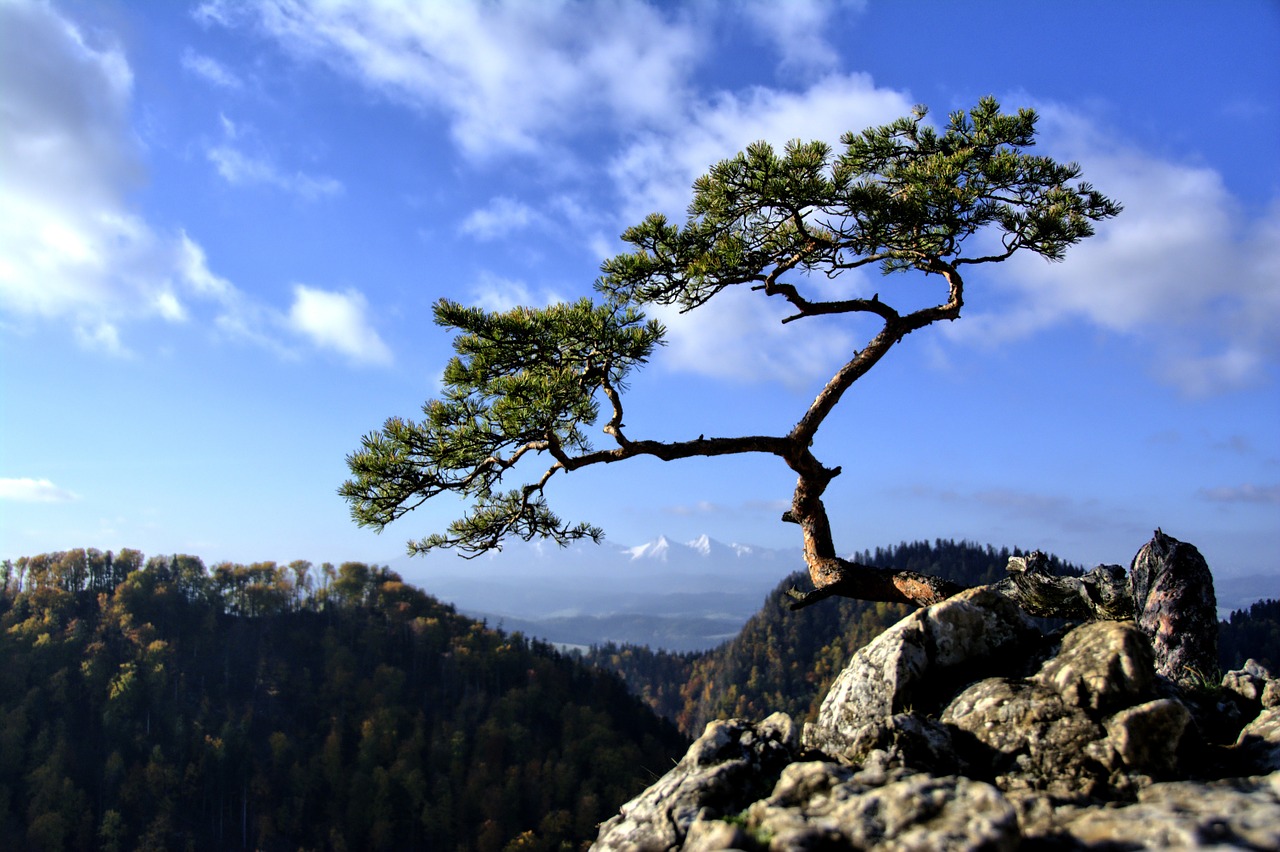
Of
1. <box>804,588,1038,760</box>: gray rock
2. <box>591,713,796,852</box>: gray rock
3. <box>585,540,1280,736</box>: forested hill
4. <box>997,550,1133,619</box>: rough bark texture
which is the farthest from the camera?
<box>585,540,1280,736</box>: forested hill

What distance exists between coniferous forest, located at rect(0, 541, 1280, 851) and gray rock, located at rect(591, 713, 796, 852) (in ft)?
272

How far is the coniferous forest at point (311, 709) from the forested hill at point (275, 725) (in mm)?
274

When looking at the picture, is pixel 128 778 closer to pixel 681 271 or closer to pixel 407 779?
pixel 407 779

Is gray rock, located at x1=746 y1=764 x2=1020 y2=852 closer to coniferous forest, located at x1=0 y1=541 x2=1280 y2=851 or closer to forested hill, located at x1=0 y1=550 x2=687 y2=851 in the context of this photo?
coniferous forest, located at x1=0 y1=541 x2=1280 y2=851

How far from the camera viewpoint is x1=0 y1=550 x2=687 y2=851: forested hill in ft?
322

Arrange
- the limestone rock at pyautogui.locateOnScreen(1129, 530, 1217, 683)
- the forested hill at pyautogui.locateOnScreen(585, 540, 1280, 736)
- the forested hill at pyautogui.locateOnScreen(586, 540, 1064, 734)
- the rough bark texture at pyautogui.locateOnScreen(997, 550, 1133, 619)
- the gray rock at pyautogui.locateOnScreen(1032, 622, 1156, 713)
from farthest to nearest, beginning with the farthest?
the forested hill at pyautogui.locateOnScreen(586, 540, 1064, 734) < the forested hill at pyautogui.locateOnScreen(585, 540, 1280, 736) < the rough bark texture at pyautogui.locateOnScreen(997, 550, 1133, 619) < the limestone rock at pyautogui.locateOnScreen(1129, 530, 1217, 683) < the gray rock at pyautogui.locateOnScreen(1032, 622, 1156, 713)

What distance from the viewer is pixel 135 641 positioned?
112 m

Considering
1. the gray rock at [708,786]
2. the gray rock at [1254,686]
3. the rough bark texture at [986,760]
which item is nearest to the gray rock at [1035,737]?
the rough bark texture at [986,760]

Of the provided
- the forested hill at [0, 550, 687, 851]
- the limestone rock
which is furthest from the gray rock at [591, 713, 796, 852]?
the forested hill at [0, 550, 687, 851]

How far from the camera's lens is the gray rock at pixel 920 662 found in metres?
5.86

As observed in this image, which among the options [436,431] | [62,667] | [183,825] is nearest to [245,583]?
[62,667]

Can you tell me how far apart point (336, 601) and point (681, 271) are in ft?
445

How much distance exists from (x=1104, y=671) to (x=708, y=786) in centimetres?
260

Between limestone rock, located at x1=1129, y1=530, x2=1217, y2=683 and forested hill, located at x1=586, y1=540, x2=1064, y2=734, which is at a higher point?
limestone rock, located at x1=1129, y1=530, x2=1217, y2=683
